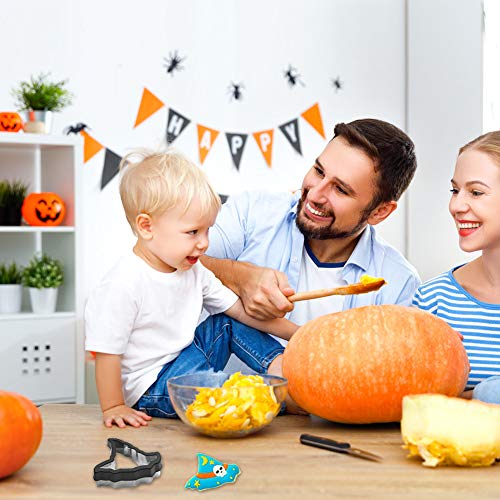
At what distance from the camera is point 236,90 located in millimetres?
3959

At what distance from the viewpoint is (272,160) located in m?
4.05

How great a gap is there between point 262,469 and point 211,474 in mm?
80

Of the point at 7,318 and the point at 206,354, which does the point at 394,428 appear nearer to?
the point at 206,354

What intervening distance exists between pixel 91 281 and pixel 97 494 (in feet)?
8.94

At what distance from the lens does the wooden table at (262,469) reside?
92cm

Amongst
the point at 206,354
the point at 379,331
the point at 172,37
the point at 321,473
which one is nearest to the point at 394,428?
the point at 379,331

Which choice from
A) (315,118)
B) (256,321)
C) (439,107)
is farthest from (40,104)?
(439,107)

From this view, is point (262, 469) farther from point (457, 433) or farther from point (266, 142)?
point (266, 142)

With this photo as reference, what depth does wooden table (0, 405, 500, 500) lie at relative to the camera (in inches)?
36.3

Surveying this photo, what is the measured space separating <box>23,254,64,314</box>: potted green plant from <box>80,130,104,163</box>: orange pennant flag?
23.6 inches

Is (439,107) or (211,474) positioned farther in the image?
(439,107)

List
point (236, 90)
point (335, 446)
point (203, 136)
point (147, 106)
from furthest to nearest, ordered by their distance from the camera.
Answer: point (236, 90) → point (203, 136) → point (147, 106) → point (335, 446)

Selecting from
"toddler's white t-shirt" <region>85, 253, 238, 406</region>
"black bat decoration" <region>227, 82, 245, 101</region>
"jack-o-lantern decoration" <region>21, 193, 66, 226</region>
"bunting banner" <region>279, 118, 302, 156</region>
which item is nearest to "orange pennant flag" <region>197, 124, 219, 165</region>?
"black bat decoration" <region>227, 82, 245, 101</region>

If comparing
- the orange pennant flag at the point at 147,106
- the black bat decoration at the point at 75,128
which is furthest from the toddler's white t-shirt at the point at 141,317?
the orange pennant flag at the point at 147,106
